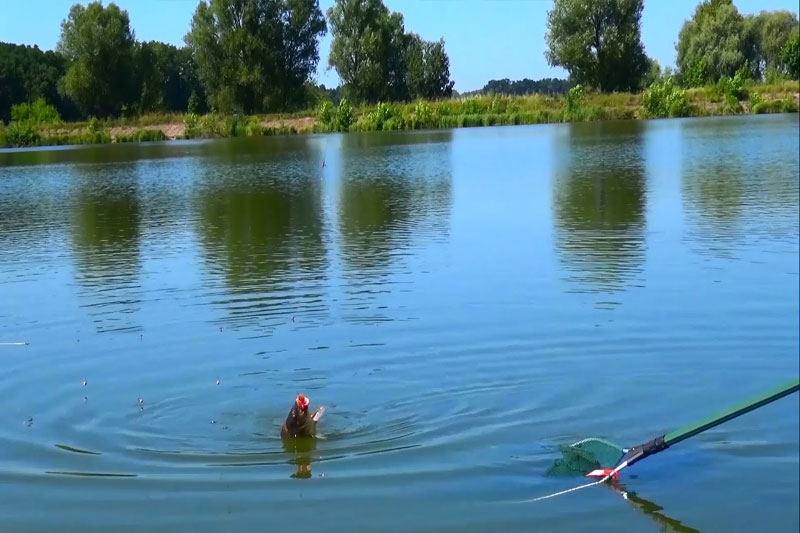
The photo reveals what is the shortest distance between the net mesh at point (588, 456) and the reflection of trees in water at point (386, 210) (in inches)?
241

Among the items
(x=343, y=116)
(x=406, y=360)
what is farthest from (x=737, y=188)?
(x=343, y=116)

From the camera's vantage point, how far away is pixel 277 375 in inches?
440

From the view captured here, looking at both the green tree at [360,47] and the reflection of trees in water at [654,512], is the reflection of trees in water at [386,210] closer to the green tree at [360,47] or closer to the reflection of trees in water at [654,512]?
the reflection of trees in water at [654,512]

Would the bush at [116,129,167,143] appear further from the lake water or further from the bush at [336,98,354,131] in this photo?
the lake water

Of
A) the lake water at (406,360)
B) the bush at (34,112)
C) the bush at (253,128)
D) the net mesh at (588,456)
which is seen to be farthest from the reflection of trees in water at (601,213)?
the bush at (34,112)

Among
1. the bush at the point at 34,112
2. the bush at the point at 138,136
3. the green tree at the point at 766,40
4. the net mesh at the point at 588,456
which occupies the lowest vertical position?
the net mesh at the point at 588,456

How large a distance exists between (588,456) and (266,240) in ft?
43.7

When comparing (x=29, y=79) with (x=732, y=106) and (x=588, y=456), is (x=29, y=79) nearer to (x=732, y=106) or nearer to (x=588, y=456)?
(x=732, y=106)

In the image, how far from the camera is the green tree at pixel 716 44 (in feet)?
212

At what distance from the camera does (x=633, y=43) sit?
2611 inches

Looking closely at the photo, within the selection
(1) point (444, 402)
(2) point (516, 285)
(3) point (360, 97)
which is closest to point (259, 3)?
(3) point (360, 97)

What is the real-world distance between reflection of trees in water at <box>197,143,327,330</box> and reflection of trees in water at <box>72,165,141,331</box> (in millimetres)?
1384

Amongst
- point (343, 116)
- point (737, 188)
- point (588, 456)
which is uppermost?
point (343, 116)

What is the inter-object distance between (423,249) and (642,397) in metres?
8.72
